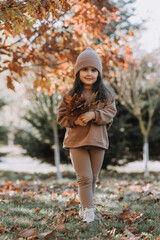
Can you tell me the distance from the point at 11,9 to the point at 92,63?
96cm

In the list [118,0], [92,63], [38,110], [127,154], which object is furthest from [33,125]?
[92,63]

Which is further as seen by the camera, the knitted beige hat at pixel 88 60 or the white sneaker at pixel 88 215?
the knitted beige hat at pixel 88 60

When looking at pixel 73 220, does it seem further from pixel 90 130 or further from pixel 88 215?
pixel 90 130

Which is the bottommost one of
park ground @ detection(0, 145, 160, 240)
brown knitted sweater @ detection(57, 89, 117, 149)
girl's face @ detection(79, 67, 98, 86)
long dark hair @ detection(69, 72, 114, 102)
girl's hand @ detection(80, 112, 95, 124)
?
park ground @ detection(0, 145, 160, 240)

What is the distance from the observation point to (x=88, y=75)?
2.91 m

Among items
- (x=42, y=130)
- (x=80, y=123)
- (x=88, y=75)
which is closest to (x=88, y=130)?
(x=80, y=123)

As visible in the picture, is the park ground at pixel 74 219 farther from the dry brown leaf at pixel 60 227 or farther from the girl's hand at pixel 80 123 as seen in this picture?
the girl's hand at pixel 80 123

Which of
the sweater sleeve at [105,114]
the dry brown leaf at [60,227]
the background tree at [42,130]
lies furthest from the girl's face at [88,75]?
the background tree at [42,130]

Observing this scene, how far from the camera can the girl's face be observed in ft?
9.56

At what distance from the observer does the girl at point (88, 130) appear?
8.94ft

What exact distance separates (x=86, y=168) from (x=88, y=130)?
397 millimetres

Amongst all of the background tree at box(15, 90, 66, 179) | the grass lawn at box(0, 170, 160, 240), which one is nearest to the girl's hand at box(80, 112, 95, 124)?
the grass lawn at box(0, 170, 160, 240)

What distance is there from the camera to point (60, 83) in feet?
15.4

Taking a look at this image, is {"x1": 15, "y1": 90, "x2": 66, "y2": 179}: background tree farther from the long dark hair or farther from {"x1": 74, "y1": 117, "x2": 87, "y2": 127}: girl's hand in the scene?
{"x1": 74, "y1": 117, "x2": 87, "y2": 127}: girl's hand
